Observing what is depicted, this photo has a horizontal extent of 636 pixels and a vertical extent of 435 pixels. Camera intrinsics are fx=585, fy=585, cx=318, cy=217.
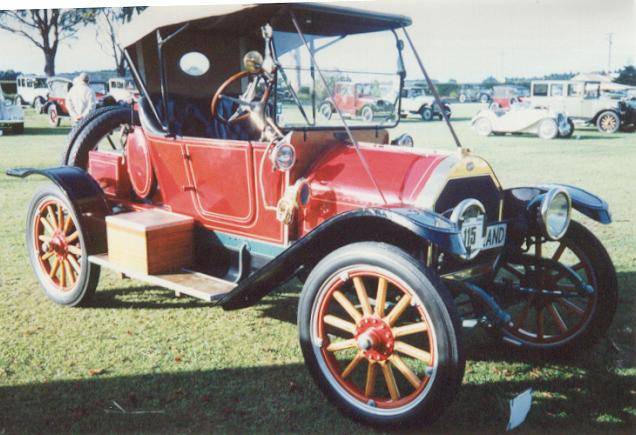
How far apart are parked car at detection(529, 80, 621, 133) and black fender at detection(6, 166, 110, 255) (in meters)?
15.2

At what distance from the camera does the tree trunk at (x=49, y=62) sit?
4.01m

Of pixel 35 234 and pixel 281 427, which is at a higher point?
pixel 35 234

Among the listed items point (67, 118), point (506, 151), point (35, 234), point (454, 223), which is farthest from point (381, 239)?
point (67, 118)

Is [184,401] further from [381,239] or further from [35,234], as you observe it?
[35,234]

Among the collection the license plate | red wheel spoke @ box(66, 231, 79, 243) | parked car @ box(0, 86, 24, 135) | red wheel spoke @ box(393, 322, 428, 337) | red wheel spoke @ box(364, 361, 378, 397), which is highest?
parked car @ box(0, 86, 24, 135)

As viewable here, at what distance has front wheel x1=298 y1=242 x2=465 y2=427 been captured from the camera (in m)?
2.18

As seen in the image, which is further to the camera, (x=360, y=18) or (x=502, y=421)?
(x=360, y=18)

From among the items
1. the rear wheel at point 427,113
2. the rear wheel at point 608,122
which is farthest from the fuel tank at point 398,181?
the rear wheel at point 427,113

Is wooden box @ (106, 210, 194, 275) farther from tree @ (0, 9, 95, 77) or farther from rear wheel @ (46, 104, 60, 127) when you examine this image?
rear wheel @ (46, 104, 60, 127)

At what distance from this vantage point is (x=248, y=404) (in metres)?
2.65

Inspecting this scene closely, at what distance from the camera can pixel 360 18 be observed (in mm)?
3123

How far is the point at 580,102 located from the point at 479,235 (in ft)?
55.4

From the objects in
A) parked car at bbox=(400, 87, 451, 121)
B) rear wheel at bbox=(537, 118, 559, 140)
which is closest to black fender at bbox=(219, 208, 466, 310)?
rear wheel at bbox=(537, 118, 559, 140)

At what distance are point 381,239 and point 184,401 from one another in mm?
1186
